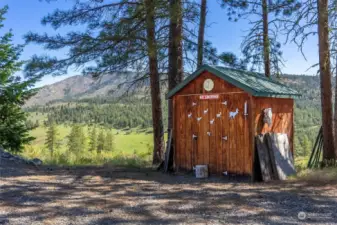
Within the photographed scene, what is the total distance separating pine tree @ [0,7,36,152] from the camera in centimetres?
1385

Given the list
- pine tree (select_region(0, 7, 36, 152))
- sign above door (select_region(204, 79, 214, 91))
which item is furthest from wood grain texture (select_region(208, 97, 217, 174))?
pine tree (select_region(0, 7, 36, 152))

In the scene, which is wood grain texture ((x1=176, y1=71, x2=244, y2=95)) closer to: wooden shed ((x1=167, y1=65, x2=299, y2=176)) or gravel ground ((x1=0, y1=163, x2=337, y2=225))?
wooden shed ((x1=167, y1=65, x2=299, y2=176))

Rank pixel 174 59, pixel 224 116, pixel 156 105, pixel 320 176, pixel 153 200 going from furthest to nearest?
pixel 156 105 → pixel 174 59 → pixel 224 116 → pixel 320 176 → pixel 153 200

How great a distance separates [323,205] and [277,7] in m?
6.23

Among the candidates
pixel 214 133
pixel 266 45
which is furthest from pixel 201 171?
pixel 266 45

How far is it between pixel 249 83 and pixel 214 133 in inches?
58.8

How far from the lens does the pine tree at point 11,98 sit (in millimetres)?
13852

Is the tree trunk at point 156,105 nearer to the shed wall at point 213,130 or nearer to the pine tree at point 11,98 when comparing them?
the shed wall at point 213,130

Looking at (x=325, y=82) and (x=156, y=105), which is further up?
(x=325, y=82)

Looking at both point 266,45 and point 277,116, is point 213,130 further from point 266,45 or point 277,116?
point 266,45

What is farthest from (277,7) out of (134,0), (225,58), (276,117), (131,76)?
(131,76)

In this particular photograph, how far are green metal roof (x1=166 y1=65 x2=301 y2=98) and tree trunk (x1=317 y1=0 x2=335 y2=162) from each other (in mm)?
799

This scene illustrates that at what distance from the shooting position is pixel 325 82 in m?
8.72

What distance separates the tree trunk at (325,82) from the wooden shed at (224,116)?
846 mm
